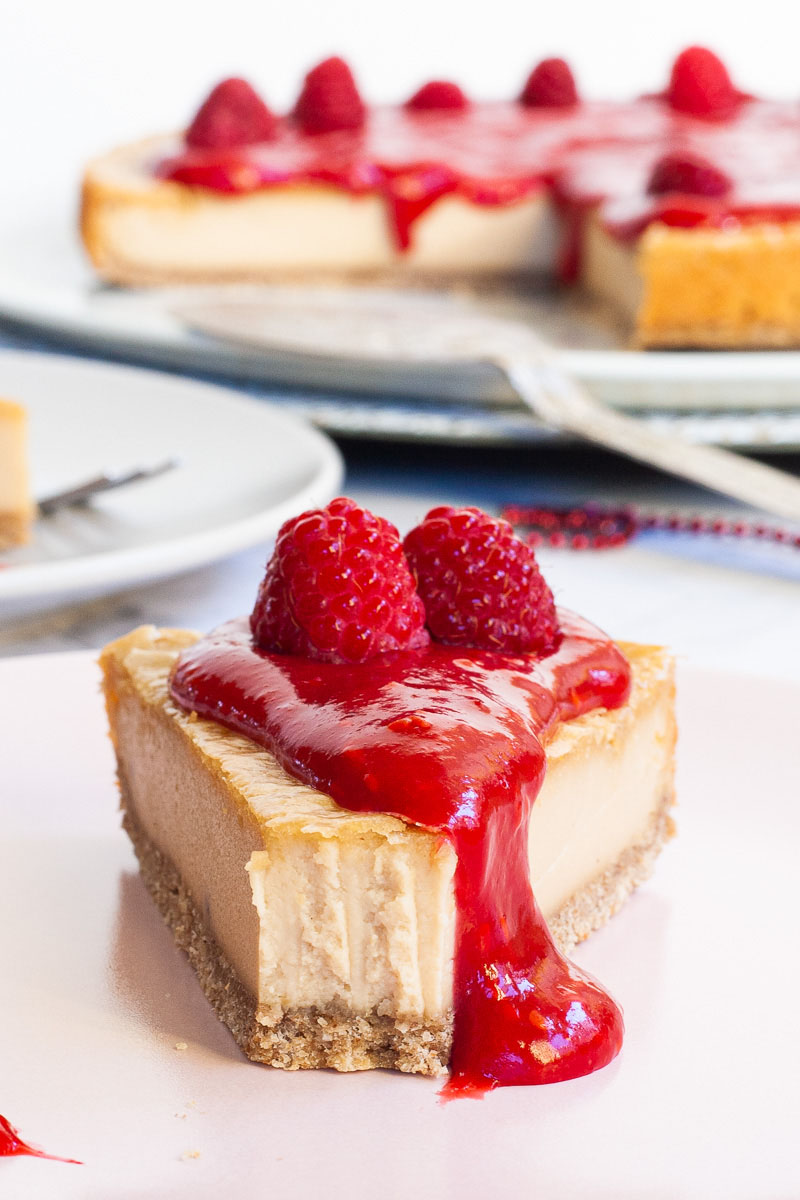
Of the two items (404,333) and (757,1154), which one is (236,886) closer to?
(757,1154)

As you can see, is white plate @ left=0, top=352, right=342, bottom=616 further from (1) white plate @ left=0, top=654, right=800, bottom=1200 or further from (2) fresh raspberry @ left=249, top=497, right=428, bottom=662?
(2) fresh raspberry @ left=249, top=497, right=428, bottom=662

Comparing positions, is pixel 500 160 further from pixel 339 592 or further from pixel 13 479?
pixel 339 592

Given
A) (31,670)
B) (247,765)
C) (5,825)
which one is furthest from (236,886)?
(31,670)

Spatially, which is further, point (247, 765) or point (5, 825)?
point (5, 825)

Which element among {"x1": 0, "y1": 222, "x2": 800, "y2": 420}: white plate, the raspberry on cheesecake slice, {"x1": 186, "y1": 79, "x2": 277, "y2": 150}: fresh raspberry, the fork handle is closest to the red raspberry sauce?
the raspberry on cheesecake slice

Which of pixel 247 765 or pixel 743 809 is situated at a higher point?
pixel 247 765

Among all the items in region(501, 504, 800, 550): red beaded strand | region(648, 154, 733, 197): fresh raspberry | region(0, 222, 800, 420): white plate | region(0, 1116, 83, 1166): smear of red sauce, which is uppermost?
region(648, 154, 733, 197): fresh raspberry
